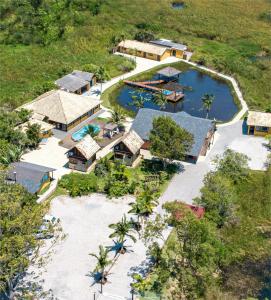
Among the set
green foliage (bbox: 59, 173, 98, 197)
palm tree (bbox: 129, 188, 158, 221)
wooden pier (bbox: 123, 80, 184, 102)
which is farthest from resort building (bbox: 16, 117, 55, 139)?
wooden pier (bbox: 123, 80, 184, 102)

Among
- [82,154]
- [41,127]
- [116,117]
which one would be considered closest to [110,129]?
[116,117]

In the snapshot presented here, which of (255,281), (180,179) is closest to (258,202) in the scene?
(180,179)

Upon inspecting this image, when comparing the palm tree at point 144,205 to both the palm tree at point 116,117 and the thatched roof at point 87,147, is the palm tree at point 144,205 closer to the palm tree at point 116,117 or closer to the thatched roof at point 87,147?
the thatched roof at point 87,147

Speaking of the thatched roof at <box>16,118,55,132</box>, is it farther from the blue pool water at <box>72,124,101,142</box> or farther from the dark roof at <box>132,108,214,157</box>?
the dark roof at <box>132,108,214,157</box>

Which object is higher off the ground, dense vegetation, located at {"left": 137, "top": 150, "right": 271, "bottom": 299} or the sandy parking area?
dense vegetation, located at {"left": 137, "top": 150, "right": 271, "bottom": 299}

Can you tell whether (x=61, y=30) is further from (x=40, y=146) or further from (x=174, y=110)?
(x=40, y=146)

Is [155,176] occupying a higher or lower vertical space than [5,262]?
lower
